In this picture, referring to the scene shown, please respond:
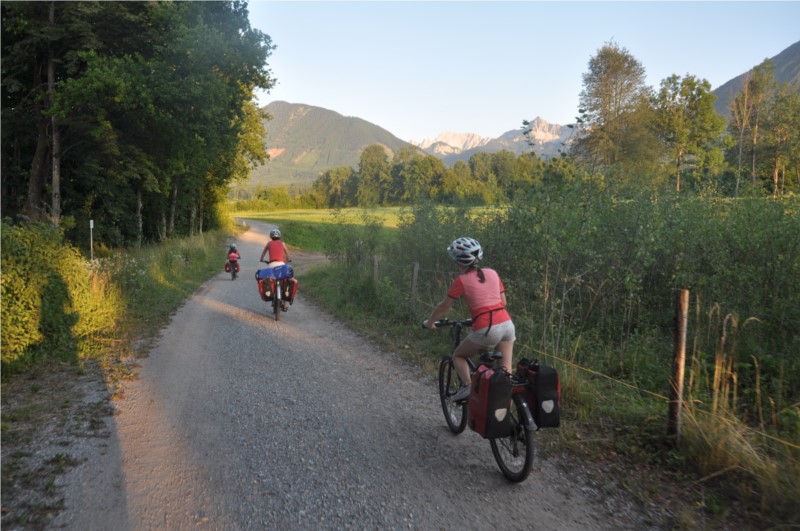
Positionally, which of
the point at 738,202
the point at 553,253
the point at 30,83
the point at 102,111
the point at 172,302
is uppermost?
the point at 30,83

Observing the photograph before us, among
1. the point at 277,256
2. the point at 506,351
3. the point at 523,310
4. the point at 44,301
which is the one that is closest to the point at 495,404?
the point at 506,351

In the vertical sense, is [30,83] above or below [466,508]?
above

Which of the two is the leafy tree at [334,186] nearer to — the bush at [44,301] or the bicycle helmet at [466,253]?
the bush at [44,301]

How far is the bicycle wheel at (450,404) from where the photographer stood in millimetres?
4938

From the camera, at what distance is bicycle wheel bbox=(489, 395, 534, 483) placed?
3.85 meters

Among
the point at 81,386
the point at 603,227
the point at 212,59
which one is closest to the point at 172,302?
the point at 81,386

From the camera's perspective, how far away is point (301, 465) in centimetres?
423

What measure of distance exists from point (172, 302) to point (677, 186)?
12.0 metres

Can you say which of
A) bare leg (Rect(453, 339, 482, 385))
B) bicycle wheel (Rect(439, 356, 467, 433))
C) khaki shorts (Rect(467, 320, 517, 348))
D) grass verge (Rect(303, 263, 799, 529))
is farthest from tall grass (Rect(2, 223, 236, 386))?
grass verge (Rect(303, 263, 799, 529))

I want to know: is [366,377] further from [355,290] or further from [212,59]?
[212,59]

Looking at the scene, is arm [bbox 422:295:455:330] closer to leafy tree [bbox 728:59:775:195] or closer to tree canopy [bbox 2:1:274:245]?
tree canopy [bbox 2:1:274:245]

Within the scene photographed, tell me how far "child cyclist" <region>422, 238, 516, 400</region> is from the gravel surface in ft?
3.02

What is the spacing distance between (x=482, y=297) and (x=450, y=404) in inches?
56.1

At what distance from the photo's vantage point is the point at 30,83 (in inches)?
733
